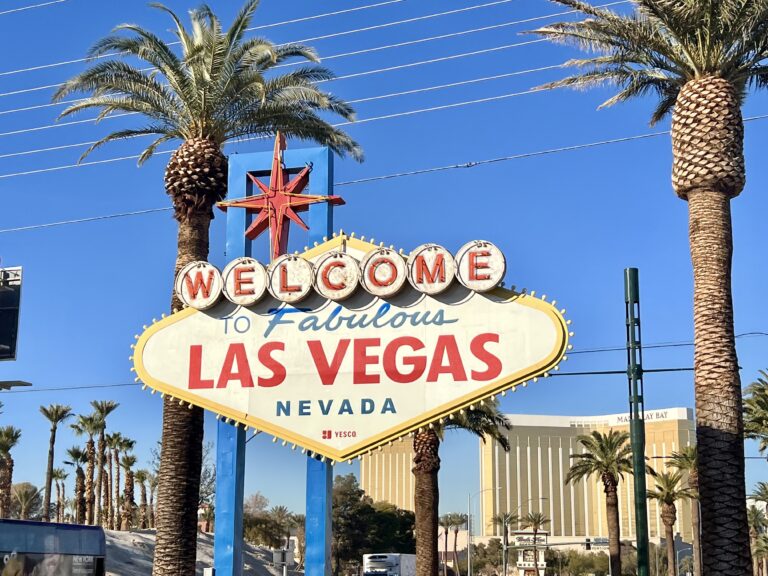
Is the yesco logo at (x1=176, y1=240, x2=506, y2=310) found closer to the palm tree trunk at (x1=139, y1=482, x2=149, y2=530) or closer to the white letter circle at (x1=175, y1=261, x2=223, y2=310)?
the white letter circle at (x1=175, y1=261, x2=223, y2=310)

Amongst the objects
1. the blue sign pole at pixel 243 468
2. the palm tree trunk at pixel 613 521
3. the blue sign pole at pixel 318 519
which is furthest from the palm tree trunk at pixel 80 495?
the blue sign pole at pixel 318 519

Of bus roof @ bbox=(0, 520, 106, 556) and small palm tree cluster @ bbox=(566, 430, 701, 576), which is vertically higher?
small palm tree cluster @ bbox=(566, 430, 701, 576)

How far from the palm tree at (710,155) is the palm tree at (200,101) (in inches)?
263

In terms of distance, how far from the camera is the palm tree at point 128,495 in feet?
266

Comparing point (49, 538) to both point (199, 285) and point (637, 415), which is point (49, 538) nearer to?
point (199, 285)

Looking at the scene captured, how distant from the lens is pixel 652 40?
2462cm

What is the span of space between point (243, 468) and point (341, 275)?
448 centimetres

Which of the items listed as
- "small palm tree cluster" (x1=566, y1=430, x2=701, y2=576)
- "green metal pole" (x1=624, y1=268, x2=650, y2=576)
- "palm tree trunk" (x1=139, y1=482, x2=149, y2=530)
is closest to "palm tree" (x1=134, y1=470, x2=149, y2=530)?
"palm tree trunk" (x1=139, y1=482, x2=149, y2=530)

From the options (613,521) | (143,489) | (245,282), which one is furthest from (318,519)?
(143,489)

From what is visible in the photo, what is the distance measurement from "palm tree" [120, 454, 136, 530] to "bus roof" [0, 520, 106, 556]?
55.5m

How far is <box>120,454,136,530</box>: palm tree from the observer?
81.1m

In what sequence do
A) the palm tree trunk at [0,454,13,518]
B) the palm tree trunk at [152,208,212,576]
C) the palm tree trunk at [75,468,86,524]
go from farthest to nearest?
the palm tree trunk at [0,454,13,518], the palm tree trunk at [75,468,86,524], the palm tree trunk at [152,208,212,576]

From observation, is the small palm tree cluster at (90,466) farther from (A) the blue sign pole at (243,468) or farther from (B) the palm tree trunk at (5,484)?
(A) the blue sign pole at (243,468)

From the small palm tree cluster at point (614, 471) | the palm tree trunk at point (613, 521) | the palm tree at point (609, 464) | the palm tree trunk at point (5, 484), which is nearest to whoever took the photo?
the palm tree trunk at point (613, 521)
